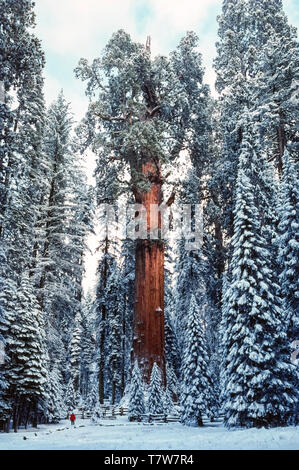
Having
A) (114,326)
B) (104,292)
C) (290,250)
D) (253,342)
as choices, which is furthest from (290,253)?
(114,326)

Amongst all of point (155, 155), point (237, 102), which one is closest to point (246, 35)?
point (237, 102)

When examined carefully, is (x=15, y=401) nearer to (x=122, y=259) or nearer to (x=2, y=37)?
(x=2, y=37)

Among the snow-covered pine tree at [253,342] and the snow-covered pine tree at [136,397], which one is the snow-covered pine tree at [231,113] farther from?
the snow-covered pine tree at [136,397]

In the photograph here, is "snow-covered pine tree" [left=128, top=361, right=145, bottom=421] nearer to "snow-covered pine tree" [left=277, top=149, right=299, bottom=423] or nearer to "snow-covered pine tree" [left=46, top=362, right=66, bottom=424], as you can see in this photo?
"snow-covered pine tree" [left=46, top=362, right=66, bottom=424]

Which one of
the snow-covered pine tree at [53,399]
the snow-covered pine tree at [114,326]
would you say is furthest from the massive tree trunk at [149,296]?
the snow-covered pine tree at [114,326]

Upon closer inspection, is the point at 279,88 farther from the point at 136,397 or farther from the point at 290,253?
the point at 136,397

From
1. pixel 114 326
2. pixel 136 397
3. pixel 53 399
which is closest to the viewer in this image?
pixel 136 397

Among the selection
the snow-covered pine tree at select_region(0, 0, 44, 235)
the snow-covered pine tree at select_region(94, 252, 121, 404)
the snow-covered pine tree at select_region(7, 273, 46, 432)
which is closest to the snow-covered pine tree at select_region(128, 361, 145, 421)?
the snow-covered pine tree at select_region(7, 273, 46, 432)
